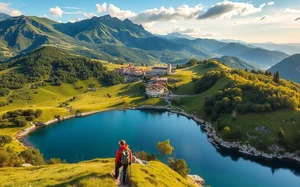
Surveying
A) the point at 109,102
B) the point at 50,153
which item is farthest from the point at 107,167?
the point at 109,102

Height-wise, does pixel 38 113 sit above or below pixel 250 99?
below

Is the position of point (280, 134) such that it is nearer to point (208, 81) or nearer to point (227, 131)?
point (227, 131)

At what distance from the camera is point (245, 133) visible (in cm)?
11094

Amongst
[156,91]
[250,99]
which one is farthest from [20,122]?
[250,99]

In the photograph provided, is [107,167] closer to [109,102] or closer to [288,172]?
[288,172]

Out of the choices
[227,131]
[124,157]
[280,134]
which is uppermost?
[124,157]

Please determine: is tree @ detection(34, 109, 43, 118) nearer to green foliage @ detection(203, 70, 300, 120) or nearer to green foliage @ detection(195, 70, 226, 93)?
green foliage @ detection(203, 70, 300, 120)

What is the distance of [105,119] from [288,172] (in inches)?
3957

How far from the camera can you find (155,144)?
110000 millimetres

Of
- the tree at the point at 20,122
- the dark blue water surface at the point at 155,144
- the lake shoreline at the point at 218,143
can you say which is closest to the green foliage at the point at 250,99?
the lake shoreline at the point at 218,143

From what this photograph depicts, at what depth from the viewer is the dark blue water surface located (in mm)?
84625

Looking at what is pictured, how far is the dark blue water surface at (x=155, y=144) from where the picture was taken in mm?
84625

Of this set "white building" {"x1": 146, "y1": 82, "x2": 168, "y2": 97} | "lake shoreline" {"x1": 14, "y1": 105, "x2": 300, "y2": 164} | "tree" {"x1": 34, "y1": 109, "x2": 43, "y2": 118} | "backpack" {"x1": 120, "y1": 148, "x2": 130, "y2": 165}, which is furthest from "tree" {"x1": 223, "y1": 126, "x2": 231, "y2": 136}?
"tree" {"x1": 34, "y1": 109, "x2": 43, "y2": 118}

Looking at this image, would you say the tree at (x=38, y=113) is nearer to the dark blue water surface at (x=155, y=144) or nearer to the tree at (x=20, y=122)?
the tree at (x=20, y=122)
